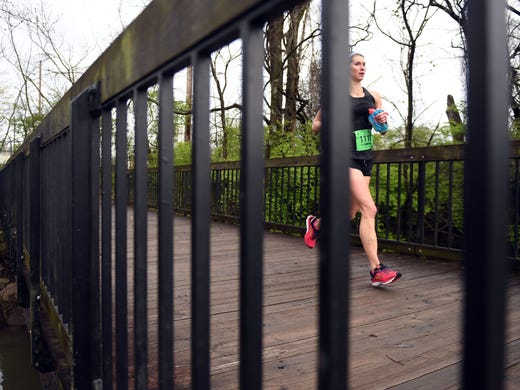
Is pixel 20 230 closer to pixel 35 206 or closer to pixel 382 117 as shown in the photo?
pixel 35 206

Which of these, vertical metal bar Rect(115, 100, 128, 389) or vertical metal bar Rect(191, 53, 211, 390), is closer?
vertical metal bar Rect(191, 53, 211, 390)

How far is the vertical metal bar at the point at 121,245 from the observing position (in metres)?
1.25

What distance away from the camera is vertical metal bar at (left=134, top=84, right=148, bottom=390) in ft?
3.70

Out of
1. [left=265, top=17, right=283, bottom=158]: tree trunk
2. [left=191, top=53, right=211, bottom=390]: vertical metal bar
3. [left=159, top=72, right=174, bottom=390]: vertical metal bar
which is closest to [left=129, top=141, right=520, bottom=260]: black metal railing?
[left=159, top=72, right=174, bottom=390]: vertical metal bar

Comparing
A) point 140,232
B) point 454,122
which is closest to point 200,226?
point 140,232

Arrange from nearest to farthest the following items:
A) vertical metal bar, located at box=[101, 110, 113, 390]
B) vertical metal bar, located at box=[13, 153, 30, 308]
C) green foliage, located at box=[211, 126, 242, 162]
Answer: vertical metal bar, located at box=[101, 110, 113, 390] < vertical metal bar, located at box=[13, 153, 30, 308] < green foliage, located at box=[211, 126, 242, 162]

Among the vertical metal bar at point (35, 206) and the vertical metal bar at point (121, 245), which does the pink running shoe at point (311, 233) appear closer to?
the vertical metal bar at point (35, 206)

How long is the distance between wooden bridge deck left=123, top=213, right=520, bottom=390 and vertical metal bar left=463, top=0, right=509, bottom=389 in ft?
1.37

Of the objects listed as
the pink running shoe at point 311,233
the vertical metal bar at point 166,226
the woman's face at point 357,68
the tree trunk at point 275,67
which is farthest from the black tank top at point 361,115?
the tree trunk at point 275,67

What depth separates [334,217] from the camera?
53cm

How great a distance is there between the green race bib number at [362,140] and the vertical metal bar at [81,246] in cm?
202

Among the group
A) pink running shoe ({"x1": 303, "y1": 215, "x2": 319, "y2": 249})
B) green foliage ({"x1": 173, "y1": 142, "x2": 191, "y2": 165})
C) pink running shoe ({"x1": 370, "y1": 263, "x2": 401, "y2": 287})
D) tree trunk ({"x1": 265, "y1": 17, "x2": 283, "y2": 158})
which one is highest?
tree trunk ({"x1": 265, "y1": 17, "x2": 283, "y2": 158})

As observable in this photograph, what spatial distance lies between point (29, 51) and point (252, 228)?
19.6m

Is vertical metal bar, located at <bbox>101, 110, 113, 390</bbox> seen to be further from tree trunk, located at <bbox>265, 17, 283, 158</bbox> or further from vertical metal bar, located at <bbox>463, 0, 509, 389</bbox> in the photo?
tree trunk, located at <bbox>265, 17, 283, 158</bbox>
